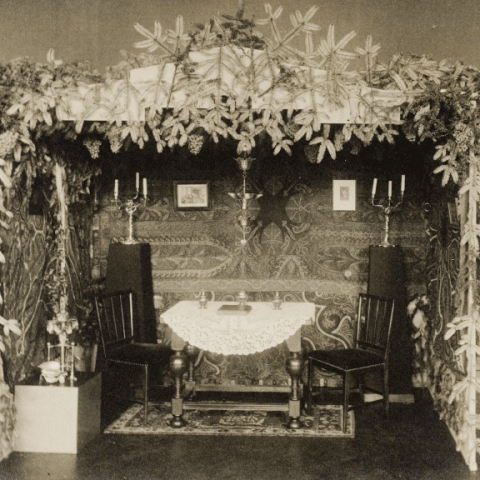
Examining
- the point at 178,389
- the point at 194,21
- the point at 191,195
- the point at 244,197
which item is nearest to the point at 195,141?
the point at 244,197

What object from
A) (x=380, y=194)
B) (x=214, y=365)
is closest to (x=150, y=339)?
(x=214, y=365)

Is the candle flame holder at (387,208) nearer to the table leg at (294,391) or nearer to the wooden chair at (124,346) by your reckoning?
the table leg at (294,391)

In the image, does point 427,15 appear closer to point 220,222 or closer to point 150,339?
point 220,222

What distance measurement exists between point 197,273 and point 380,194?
71.9 inches

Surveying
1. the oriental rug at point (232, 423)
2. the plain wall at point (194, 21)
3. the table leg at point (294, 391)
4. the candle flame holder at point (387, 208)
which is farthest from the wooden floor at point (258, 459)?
the plain wall at point (194, 21)

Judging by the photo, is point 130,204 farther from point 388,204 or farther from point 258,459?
point 258,459

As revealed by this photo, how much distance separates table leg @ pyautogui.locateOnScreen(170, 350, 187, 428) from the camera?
4430 millimetres

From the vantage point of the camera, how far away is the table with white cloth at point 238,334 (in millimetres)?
4258

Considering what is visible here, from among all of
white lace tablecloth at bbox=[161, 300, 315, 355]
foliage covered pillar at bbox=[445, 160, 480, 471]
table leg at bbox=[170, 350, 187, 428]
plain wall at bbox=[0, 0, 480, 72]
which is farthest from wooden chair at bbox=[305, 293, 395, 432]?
plain wall at bbox=[0, 0, 480, 72]

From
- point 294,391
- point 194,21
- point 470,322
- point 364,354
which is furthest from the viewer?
point 194,21

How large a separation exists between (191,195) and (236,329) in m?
1.64

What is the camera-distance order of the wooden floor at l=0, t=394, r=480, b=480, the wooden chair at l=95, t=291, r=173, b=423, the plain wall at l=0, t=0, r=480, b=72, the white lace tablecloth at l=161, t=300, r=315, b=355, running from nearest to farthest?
the wooden floor at l=0, t=394, r=480, b=480 → the white lace tablecloth at l=161, t=300, r=315, b=355 → the wooden chair at l=95, t=291, r=173, b=423 → the plain wall at l=0, t=0, r=480, b=72

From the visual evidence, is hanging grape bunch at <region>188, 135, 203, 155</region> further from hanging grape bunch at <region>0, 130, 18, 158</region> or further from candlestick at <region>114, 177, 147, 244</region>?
candlestick at <region>114, 177, 147, 244</region>

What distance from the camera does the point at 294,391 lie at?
443cm
